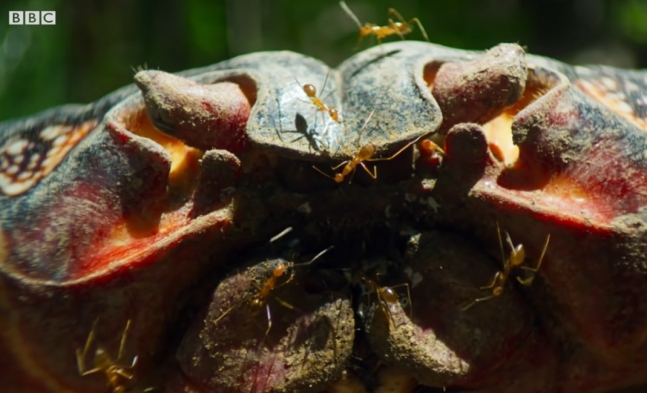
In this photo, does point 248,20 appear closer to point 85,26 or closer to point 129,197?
point 85,26

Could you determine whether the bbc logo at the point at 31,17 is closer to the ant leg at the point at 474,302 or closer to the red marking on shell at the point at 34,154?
the red marking on shell at the point at 34,154

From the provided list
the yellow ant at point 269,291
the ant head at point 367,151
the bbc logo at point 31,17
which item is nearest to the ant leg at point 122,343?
the yellow ant at point 269,291

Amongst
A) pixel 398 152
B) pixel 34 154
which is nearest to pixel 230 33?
pixel 34 154

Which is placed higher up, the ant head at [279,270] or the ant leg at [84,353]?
the ant head at [279,270]

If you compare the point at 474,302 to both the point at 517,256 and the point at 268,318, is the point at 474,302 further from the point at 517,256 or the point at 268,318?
the point at 268,318

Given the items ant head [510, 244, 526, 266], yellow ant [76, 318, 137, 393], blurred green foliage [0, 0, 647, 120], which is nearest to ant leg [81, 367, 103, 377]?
yellow ant [76, 318, 137, 393]

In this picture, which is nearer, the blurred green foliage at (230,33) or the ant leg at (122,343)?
the ant leg at (122,343)

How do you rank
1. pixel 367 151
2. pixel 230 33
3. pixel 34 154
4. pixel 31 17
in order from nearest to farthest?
pixel 367 151, pixel 34 154, pixel 31 17, pixel 230 33
